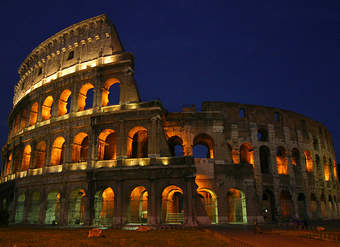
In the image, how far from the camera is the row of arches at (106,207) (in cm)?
2205

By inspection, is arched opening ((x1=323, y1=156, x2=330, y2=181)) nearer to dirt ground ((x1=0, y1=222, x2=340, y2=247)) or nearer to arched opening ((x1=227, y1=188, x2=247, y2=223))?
arched opening ((x1=227, y1=188, x2=247, y2=223))

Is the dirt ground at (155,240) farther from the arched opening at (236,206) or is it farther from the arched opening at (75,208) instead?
the arched opening at (236,206)

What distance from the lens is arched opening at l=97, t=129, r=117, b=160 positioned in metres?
23.6

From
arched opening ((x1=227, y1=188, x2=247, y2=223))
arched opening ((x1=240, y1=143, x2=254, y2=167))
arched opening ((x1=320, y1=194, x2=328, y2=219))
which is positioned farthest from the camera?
arched opening ((x1=320, y1=194, x2=328, y2=219))

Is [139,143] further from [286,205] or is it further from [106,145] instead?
[286,205]

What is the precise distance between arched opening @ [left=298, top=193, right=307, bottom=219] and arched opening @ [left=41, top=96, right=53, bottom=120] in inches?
1120

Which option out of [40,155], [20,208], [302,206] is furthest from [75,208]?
[302,206]

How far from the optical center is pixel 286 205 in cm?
2919

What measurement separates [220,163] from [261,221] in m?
5.63

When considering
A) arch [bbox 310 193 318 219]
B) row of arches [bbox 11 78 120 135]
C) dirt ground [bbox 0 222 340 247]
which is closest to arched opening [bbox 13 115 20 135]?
row of arches [bbox 11 78 120 135]

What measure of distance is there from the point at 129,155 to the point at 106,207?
490 centimetres

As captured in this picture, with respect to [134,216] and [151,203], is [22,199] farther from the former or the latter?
[151,203]

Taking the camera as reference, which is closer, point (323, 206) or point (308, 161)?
point (323, 206)

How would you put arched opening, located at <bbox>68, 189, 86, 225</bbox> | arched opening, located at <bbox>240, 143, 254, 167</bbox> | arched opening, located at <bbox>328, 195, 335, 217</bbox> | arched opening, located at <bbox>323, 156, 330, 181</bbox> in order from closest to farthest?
arched opening, located at <bbox>68, 189, 86, 225</bbox>
arched opening, located at <bbox>240, 143, 254, 167</bbox>
arched opening, located at <bbox>328, 195, 335, 217</bbox>
arched opening, located at <bbox>323, 156, 330, 181</bbox>
